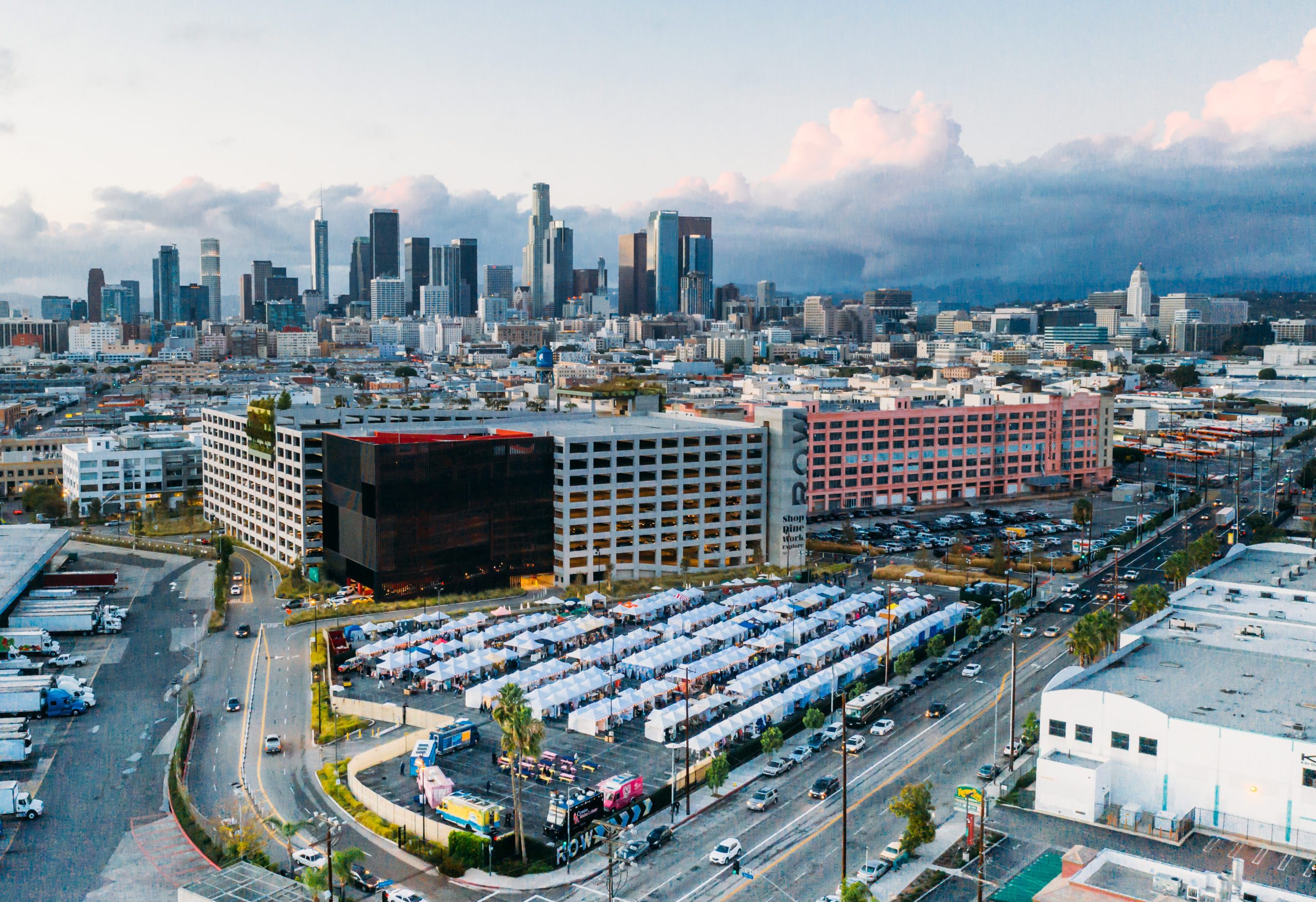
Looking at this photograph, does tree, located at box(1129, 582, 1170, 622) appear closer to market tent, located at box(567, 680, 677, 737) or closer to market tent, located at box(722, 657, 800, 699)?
market tent, located at box(722, 657, 800, 699)

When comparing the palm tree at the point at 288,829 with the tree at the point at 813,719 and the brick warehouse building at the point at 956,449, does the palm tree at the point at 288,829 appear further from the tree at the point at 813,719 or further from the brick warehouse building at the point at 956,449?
the brick warehouse building at the point at 956,449

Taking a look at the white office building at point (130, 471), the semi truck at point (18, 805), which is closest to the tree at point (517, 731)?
the semi truck at point (18, 805)

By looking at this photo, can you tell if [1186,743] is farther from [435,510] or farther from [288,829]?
[435,510]

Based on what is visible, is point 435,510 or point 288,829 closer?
point 288,829

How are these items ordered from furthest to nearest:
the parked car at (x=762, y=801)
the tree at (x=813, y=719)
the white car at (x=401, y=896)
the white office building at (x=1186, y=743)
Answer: the tree at (x=813, y=719) < the parked car at (x=762, y=801) < the white office building at (x=1186, y=743) < the white car at (x=401, y=896)

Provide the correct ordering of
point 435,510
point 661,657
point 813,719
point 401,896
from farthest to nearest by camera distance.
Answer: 1. point 435,510
2. point 661,657
3. point 813,719
4. point 401,896

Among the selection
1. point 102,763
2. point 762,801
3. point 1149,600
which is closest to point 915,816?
point 762,801
